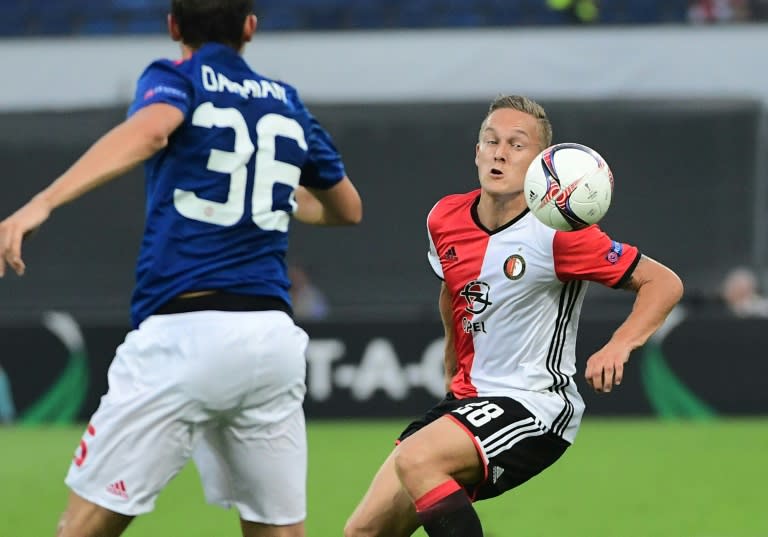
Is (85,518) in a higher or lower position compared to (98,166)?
lower

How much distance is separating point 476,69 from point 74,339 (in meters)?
5.12

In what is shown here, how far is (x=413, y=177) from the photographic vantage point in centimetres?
1411

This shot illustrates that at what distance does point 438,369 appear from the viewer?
42.3ft

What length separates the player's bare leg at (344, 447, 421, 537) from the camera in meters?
4.71

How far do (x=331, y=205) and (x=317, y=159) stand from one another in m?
0.26

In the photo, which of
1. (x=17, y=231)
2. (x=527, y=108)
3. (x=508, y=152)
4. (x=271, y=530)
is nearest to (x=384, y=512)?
(x=271, y=530)

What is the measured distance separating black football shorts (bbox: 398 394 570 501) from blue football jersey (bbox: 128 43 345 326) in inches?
39.0

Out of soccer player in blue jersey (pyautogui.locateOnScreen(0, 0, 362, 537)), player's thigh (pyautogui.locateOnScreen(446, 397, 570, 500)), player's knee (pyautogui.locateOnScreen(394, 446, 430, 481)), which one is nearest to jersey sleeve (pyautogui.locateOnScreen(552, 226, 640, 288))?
player's thigh (pyautogui.locateOnScreen(446, 397, 570, 500))

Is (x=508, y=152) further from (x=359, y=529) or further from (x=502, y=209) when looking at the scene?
(x=359, y=529)

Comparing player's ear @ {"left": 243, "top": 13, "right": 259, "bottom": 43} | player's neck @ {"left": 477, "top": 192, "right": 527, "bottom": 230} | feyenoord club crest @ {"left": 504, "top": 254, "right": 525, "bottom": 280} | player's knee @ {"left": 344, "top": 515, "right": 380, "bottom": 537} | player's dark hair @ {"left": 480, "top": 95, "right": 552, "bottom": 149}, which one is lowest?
player's knee @ {"left": 344, "top": 515, "right": 380, "bottom": 537}

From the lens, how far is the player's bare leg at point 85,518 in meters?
3.82

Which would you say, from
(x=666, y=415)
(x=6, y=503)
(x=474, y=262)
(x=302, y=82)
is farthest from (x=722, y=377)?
(x=474, y=262)

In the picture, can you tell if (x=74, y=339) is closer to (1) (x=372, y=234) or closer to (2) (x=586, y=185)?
(1) (x=372, y=234)

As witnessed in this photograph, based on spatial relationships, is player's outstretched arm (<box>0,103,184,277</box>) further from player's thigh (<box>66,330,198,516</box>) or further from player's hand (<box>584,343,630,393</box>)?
player's hand (<box>584,343,630,393</box>)
